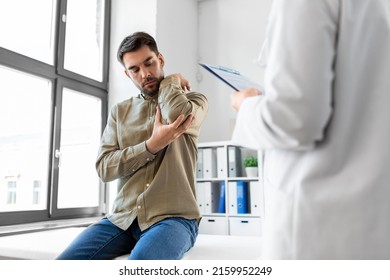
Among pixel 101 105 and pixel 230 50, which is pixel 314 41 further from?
pixel 230 50

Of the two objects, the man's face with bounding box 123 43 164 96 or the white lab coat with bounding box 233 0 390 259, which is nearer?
the white lab coat with bounding box 233 0 390 259

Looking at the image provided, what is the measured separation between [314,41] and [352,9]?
10 cm

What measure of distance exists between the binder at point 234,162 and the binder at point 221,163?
44 mm

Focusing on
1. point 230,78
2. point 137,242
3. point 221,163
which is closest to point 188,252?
point 137,242

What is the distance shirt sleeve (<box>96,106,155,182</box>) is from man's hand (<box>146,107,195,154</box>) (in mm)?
38

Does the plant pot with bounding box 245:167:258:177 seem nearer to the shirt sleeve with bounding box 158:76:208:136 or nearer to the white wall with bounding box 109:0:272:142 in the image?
the white wall with bounding box 109:0:272:142

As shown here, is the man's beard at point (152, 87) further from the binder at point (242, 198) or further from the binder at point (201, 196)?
the binder at point (201, 196)

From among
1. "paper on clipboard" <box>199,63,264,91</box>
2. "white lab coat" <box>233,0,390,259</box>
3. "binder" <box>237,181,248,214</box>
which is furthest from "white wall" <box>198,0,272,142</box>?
"white lab coat" <box>233,0,390,259</box>

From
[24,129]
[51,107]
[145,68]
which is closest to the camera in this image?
[145,68]

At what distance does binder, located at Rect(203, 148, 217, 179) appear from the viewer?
321 centimetres

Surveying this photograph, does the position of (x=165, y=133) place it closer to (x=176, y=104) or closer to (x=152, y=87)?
(x=176, y=104)

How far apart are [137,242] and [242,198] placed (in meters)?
1.90

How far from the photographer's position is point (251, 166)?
3047 mm
